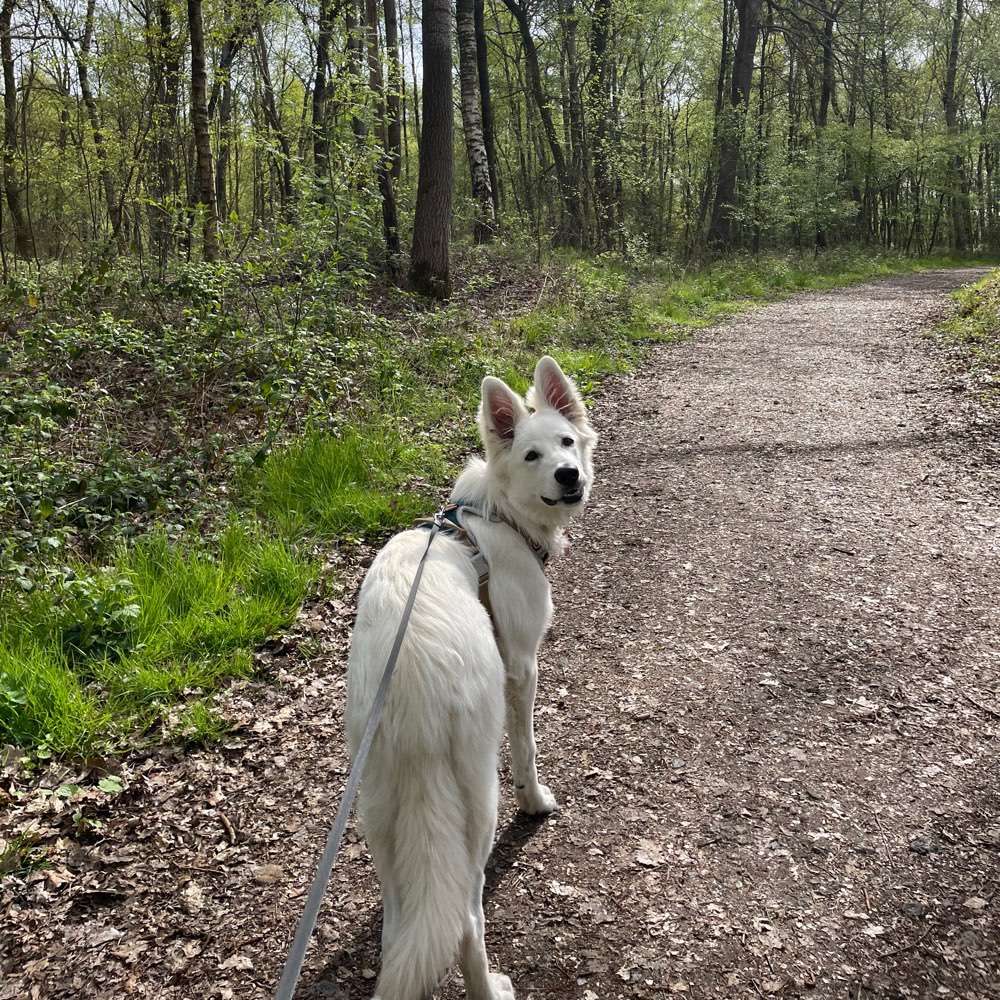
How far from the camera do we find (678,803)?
3.10 metres

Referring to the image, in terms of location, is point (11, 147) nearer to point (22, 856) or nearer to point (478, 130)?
point (478, 130)

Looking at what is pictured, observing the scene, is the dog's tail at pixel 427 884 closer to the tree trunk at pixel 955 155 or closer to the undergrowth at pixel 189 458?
the undergrowth at pixel 189 458

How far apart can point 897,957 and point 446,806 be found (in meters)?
1.67

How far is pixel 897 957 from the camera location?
2309 millimetres

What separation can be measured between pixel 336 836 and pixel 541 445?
6.64ft

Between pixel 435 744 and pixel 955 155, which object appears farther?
pixel 955 155

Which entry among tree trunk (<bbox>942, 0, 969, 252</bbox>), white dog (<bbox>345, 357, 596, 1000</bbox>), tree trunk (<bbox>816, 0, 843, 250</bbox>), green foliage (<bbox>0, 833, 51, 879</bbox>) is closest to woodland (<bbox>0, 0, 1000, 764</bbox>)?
tree trunk (<bbox>816, 0, 843, 250</bbox>)

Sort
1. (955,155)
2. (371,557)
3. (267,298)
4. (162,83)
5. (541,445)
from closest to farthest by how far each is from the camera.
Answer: (541,445) → (371,557) → (267,298) → (162,83) → (955,155)

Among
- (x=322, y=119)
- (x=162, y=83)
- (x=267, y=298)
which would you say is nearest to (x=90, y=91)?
(x=162, y=83)

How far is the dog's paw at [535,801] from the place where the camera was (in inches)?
122

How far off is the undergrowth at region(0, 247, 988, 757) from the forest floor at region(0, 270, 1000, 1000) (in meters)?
0.37

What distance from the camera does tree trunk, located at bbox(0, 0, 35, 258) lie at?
1255cm

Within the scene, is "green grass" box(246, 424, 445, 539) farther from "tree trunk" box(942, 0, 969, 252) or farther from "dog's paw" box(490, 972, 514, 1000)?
"tree trunk" box(942, 0, 969, 252)

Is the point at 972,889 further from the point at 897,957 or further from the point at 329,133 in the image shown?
the point at 329,133
